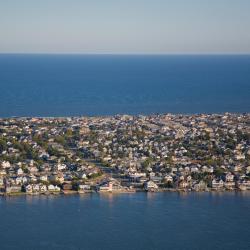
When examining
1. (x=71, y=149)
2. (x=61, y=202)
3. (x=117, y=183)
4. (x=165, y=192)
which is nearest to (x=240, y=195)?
(x=165, y=192)

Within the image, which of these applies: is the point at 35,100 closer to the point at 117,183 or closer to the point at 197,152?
the point at 197,152

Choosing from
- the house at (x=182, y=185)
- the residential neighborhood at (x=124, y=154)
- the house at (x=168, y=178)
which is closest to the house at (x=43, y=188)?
the residential neighborhood at (x=124, y=154)

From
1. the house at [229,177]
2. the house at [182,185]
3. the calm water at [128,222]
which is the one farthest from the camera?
the house at [229,177]

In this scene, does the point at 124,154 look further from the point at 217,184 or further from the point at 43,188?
the point at 43,188

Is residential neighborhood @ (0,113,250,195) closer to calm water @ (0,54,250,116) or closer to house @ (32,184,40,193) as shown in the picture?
house @ (32,184,40,193)

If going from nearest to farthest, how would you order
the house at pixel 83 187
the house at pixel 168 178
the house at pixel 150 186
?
the house at pixel 83 187 → the house at pixel 150 186 → the house at pixel 168 178

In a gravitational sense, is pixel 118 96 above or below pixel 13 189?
above

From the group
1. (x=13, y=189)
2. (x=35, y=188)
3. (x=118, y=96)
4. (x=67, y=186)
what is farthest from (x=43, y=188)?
(x=118, y=96)

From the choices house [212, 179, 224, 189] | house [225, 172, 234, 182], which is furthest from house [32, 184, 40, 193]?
house [225, 172, 234, 182]

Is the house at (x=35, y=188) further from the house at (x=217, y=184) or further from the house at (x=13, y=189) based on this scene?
the house at (x=217, y=184)
